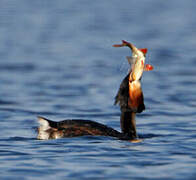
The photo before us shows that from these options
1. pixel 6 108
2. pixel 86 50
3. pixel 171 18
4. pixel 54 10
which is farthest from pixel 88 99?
pixel 54 10

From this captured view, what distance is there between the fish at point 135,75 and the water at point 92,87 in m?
0.33

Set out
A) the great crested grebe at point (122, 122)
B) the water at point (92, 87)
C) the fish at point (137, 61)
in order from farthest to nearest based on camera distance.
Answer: the great crested grebe at point (122, 122) → the fish at point (137, 61) → the water at point (92, 87)

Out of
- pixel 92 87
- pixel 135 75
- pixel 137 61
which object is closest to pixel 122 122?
pixel 135 75

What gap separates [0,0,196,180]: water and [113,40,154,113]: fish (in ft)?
1.08

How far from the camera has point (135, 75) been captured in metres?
10.6

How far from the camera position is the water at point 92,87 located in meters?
9.70

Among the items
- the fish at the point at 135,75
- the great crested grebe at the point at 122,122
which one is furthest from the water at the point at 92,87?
the fish at the point at 135,75

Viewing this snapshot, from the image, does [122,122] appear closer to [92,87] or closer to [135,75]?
[135,75]

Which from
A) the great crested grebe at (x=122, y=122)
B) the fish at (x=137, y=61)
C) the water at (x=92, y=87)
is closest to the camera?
the water at (x=92, y=87)

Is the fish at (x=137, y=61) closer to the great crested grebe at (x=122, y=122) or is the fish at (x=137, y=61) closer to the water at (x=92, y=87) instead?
the great crested grebe at (x=122, y=122)

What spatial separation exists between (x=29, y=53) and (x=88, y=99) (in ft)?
28.3

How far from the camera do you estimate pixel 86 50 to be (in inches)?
1017

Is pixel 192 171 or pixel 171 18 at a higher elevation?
pixel 171 18

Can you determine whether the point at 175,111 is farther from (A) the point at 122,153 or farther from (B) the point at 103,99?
(A) the point at 122,153
